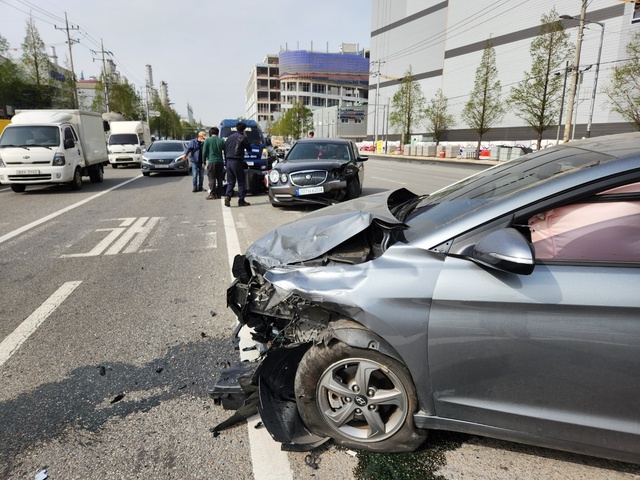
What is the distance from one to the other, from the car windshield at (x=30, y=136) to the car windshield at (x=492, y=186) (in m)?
13.0

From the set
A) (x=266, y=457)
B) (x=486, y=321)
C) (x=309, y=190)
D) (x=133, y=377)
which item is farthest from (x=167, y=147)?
(x=486, y=321)

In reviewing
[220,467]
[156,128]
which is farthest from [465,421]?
[156,128]

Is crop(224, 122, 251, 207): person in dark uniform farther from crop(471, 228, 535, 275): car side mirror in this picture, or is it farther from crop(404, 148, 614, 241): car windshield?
crop(471, 228, 535, 275): car side mirror

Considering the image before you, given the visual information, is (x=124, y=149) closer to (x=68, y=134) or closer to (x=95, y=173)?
(x=95, y=173)

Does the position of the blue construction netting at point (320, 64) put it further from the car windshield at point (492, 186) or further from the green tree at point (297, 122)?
the car windshield at point (492, 186)

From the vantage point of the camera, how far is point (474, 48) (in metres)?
47.0

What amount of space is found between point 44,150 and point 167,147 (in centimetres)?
744

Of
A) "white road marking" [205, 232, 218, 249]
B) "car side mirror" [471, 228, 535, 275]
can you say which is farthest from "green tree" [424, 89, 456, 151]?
"car side mirror" [471, 228, 535, 275]

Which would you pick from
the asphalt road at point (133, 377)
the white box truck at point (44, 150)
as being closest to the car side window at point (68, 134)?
the white box truck at point (44, 150)

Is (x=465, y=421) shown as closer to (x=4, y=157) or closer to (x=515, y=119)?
(x=4, y=157)

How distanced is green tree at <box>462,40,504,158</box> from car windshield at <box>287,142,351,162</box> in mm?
30200

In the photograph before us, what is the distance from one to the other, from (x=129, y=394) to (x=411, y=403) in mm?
1866

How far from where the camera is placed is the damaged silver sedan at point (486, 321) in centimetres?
181

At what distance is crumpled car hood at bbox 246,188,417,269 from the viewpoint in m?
2.43
